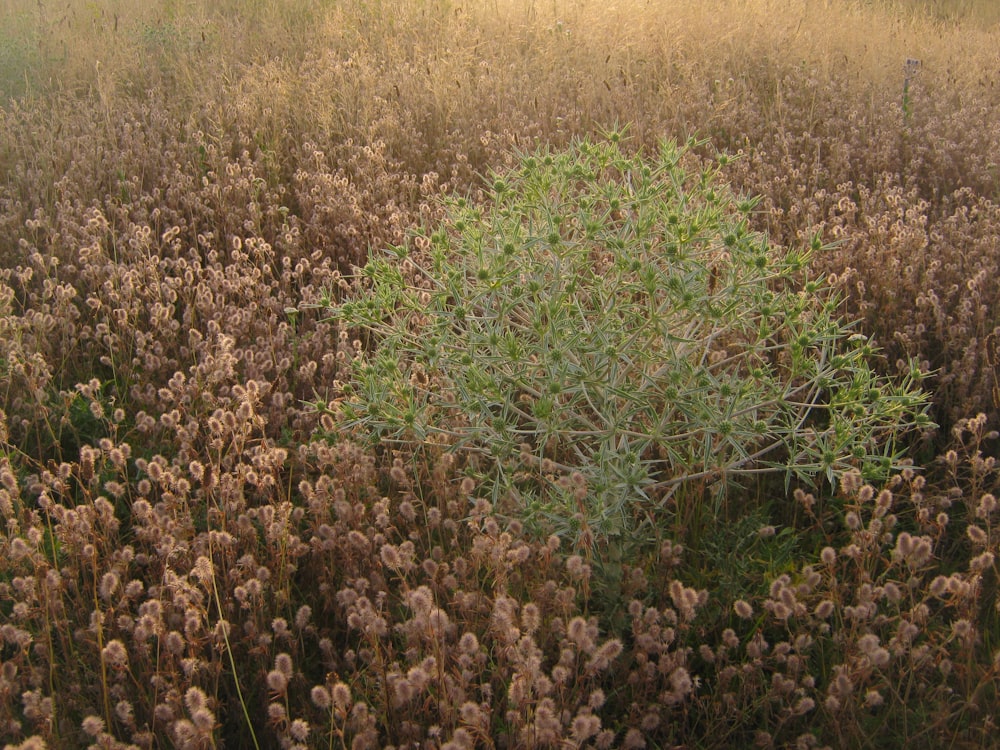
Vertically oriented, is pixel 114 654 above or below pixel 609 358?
below

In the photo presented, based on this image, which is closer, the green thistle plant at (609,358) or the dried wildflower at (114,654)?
the dried wildflower at (114,654)

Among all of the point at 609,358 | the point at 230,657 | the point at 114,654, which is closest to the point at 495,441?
the point at 609,358

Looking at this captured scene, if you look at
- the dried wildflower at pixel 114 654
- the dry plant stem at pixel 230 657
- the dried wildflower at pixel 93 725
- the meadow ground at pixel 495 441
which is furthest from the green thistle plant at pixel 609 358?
the dried wildflower at pixel 93 725

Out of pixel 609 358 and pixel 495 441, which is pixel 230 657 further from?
pixel 609 358

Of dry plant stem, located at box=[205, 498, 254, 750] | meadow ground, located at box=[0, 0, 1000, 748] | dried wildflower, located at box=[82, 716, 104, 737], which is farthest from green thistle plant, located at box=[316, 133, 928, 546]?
dried wildflower, located at box=[82, 716, 104, 737]

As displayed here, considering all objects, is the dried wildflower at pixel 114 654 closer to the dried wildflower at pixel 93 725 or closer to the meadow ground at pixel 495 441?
the meadow ground at pixel 495 441

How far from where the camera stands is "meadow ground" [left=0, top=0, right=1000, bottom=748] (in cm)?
188

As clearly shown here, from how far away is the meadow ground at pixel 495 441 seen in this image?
188 centimetres

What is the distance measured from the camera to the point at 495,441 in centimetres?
221

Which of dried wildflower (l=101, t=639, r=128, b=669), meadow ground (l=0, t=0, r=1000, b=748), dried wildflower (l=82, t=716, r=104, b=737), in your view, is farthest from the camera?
meadow ground (l=0, t=0, r=1000, b=748)

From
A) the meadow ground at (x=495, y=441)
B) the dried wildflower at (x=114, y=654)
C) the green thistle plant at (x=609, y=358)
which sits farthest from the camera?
→ the green thistle plant at (x=609, y=358)

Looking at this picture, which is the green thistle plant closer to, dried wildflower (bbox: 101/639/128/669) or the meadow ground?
the meadow ground

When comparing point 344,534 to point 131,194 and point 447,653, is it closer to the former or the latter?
point 447,653

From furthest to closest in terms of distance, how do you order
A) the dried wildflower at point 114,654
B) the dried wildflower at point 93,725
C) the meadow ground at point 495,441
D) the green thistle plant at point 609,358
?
the green thistle plant at point 609,358 → the meadow ground at point 495,441 → the dried wildflower at point 114,654 → the dried wildflower at point 93,725
